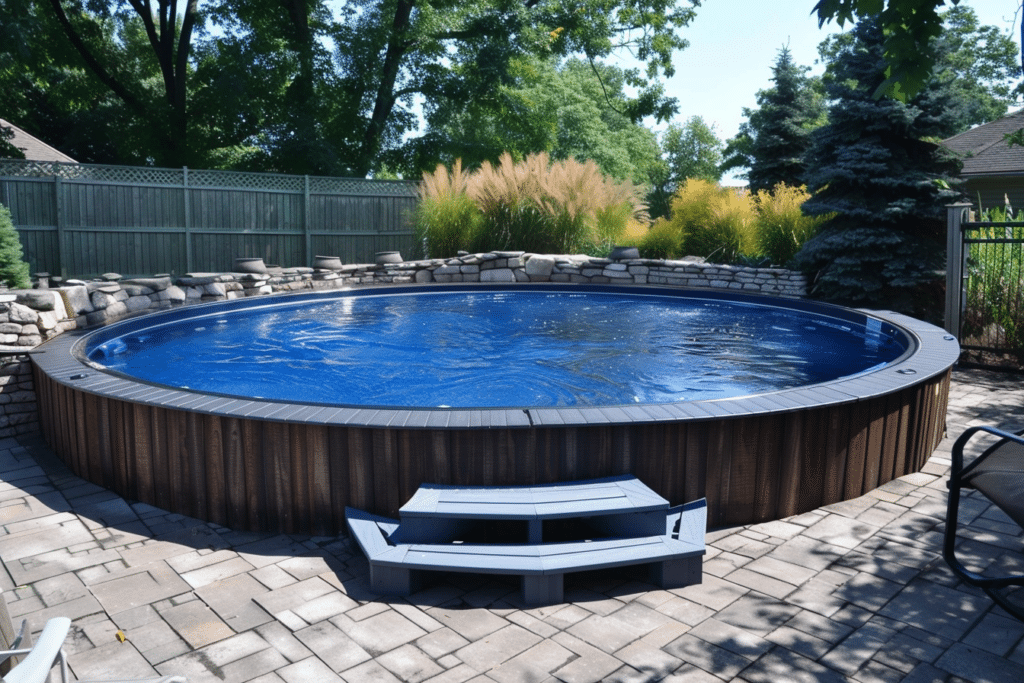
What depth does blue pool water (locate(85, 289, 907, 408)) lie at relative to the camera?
4969 millimetres

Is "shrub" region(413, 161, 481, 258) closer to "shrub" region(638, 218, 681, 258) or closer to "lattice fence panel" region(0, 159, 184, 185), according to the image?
"shrub" region(638, 218, 681, 258)

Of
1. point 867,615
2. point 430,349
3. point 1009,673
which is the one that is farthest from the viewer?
point 430,349

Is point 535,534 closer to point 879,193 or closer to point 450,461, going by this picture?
point 450,461

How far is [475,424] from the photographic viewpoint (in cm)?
300

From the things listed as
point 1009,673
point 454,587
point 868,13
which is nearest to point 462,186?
point 868,13

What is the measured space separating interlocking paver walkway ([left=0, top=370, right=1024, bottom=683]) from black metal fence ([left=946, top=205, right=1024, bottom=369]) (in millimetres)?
3858

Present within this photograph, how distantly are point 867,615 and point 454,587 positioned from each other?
1379 millimetres

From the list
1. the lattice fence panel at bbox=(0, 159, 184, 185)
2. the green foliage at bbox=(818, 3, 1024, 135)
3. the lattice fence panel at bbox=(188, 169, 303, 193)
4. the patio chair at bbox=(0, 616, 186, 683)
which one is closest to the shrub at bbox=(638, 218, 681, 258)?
the lattice fence panel at bbox=(188, 169, 303, 193)

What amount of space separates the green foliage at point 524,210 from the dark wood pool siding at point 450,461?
745 cm

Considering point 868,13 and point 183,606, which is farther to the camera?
point 868,13

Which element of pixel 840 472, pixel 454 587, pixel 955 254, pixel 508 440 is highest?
pixel 955 254

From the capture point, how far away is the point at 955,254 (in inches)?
262

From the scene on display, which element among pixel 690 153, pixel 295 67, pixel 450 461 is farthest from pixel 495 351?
pixel 690 153

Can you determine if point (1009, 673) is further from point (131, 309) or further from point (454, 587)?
point (131, 309)
